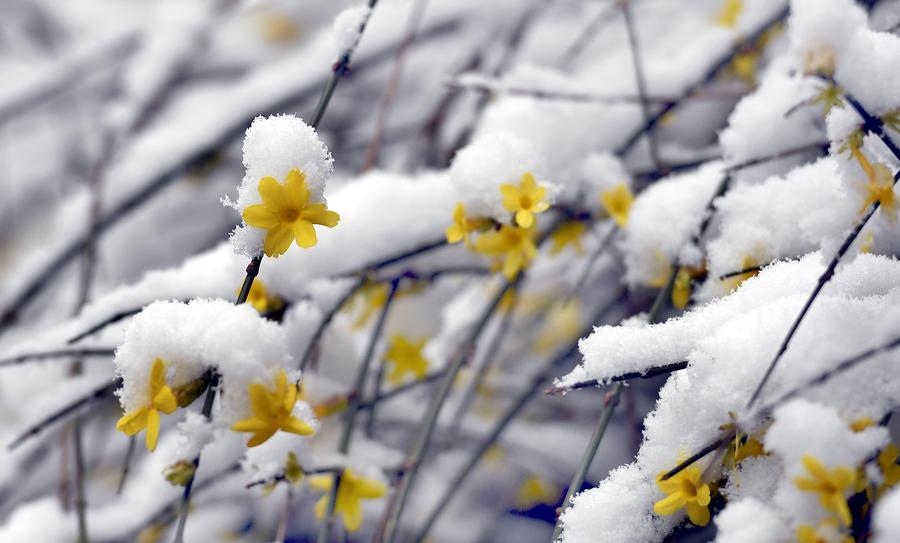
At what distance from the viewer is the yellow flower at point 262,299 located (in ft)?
2.63

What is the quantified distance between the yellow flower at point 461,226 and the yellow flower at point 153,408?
1.06 feet

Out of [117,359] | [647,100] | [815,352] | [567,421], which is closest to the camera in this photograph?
[815,352]

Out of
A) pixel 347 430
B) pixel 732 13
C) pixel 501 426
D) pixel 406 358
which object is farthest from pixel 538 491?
pixel 732 13

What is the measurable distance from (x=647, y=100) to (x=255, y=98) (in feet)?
3.13

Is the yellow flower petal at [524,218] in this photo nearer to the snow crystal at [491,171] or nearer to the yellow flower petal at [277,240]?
the snow crystal at [491,171]

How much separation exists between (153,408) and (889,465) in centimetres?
56

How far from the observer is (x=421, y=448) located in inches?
32.0

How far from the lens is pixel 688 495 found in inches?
21.7

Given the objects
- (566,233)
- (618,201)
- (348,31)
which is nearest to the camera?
(348,31)

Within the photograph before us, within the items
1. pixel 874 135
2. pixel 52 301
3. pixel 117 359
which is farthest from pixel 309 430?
pixel 52 301

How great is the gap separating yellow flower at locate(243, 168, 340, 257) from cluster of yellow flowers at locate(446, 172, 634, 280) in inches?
8.4

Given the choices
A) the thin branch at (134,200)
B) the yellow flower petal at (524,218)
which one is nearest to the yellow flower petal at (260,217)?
the yellow flower petal at (524,218)

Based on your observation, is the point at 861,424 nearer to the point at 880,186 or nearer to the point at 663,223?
the point at 880,186

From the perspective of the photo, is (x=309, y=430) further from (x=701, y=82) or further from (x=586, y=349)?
(x=701, y=82)
